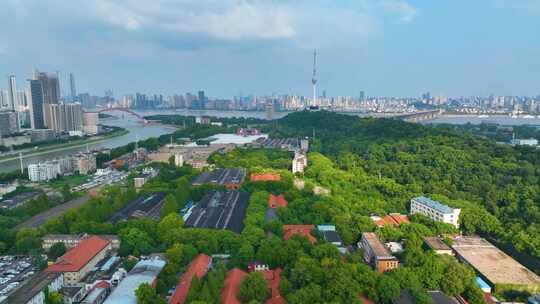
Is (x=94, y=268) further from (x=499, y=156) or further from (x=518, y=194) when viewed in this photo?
(x=499, y=156)

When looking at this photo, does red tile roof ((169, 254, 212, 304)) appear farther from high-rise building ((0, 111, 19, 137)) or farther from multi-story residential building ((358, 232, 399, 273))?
high-rise building ((0, 111, 19, 137))

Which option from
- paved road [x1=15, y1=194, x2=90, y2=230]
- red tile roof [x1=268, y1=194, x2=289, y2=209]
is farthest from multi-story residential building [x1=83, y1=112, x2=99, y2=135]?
red tile roof [x1=268, y1=194, x2=289, y2=209]

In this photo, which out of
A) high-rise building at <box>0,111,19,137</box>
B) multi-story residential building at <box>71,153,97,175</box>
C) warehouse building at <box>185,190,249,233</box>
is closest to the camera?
warehouse building at <box>185,190,249,233</box>

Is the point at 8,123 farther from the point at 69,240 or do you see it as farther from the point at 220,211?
the point at 220,211

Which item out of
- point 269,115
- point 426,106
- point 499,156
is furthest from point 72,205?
point 426,106

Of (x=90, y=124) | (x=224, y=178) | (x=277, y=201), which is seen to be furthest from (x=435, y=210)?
(x=90, y=124)

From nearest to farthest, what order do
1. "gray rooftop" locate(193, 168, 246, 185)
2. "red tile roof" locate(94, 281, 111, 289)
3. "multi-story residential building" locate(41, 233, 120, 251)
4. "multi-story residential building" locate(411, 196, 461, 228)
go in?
"red tile roof" locate(94, 281, 111, 289)
"multi-story residential building" locate(41, 233, 120, 251)
"multi-story residential building" locate(411, 196, 461, 228)
"gray rooftop" locate(193, 168, 246, 185)

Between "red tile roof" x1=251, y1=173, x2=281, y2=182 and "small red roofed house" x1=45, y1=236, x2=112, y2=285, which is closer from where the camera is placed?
"small red roofed house" x1=45, y1=236, x2=112, y2=285
